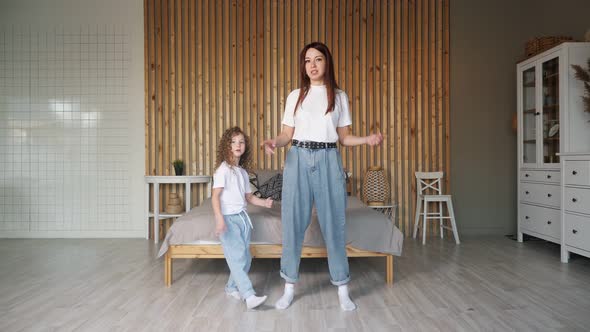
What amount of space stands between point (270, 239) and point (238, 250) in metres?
0.47

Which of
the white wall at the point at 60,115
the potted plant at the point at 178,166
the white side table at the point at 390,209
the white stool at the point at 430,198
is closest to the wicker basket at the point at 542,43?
the white stool at the point at 430,198

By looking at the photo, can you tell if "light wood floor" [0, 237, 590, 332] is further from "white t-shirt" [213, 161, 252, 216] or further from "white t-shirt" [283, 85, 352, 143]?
"white t-shirt" [283, 85, 352, 143]

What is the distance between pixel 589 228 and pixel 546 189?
80 centimetres

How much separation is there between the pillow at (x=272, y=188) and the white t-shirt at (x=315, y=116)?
1.81m

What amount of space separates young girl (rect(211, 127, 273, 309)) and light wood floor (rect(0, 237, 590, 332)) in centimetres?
25

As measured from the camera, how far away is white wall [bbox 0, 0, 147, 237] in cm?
517

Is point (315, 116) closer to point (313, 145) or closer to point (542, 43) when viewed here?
point (313, 145)

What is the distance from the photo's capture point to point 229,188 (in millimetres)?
2760

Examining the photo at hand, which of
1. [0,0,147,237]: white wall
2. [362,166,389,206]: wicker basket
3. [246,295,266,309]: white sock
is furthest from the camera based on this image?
[0,0,147,237]: white wall

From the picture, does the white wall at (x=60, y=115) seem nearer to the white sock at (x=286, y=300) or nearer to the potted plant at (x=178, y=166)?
the potted plant at (x=178, y=166)

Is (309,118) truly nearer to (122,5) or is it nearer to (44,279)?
(44,279)

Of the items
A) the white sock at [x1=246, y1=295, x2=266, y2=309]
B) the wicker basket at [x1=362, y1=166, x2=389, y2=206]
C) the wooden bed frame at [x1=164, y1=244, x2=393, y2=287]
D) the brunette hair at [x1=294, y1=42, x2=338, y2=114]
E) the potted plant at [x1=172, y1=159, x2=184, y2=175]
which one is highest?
the brunette hair at [x1=294, y1=42, x2=338, y2=114]

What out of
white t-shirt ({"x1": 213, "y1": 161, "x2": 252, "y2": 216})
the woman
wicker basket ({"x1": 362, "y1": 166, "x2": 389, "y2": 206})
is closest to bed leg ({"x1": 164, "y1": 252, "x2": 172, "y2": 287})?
white t-shirt ({"x1": 213, "y1": 161, "x2": 252, "y2": 216})

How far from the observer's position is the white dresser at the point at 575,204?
3.46 meters
